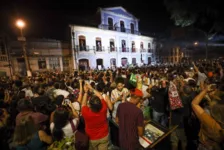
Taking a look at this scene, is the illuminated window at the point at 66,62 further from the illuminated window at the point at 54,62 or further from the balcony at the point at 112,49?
the balcony at the point at 112,49

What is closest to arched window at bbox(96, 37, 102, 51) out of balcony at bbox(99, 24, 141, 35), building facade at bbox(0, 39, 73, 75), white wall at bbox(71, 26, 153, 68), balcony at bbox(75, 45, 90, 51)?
white wall at bbox(71, 26, 153, 68)

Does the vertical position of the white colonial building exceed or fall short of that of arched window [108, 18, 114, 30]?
it falls short

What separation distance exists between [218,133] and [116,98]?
2224 millimetres

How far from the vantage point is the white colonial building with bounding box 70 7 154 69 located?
19.2 m

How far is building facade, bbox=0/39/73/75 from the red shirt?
1510cm

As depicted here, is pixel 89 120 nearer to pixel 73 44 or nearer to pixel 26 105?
pixel 26 105

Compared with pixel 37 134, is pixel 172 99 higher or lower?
higher

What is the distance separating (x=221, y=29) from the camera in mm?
28094

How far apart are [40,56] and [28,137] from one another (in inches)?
629

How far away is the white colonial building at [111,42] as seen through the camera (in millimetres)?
19203

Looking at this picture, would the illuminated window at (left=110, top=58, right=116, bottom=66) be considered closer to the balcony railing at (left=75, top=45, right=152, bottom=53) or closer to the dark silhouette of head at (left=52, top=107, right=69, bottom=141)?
the balcony railing at (left=75, top=45, right=152, bottom=53)

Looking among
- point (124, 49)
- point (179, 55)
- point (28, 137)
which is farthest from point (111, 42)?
point (28, 137)

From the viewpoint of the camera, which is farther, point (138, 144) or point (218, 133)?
point (138, 144)

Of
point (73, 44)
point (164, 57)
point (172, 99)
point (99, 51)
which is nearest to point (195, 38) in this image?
point (164, 57)
